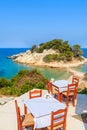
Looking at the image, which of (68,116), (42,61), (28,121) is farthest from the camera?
(42,61)

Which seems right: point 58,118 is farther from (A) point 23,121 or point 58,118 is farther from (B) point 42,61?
(B) point 42,61

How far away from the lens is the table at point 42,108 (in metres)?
5.97

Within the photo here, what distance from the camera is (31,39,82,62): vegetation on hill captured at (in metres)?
51.3

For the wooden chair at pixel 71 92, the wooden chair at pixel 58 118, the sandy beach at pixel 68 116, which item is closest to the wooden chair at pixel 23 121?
the wooden chair at pixel 58 118

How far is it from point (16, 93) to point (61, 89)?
4104 millimetres

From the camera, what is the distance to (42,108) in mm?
6449

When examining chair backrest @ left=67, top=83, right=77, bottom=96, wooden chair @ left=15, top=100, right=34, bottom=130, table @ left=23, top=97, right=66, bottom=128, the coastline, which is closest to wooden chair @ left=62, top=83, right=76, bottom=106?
chair backrest @ left=67, top=83, right=77, bottom=96

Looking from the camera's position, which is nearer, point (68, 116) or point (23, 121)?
point (23, 121)

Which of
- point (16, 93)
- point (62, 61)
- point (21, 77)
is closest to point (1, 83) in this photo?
point (21, 77)

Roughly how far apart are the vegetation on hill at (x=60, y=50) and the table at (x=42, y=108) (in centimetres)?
4360

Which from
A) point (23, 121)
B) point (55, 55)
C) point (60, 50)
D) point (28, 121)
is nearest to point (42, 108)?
point (28, 121)

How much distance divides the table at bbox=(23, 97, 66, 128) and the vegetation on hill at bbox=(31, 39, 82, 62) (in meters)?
43.6

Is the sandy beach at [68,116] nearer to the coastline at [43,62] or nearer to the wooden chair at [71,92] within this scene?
the wooden chair at [71,92]

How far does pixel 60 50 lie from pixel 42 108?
48.1 metres
